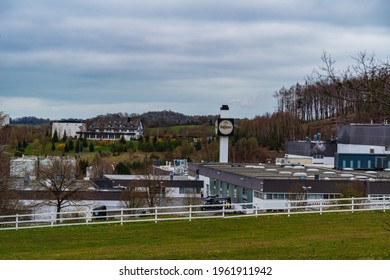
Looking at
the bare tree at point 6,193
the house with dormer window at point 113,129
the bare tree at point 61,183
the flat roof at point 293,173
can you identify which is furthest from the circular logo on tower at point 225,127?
the house with dormer window at point 113,129

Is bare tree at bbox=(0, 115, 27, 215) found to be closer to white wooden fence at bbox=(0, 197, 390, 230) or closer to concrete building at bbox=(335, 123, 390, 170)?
white wooden fence at bbox=(0, 197, 390, 230)

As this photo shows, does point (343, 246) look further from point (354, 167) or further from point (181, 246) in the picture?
point (354, 167)

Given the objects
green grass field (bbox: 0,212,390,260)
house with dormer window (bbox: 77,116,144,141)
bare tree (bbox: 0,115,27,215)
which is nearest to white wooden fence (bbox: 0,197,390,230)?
green grass field (bbox: 0,212,390,260)

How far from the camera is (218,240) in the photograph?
25.7 metres

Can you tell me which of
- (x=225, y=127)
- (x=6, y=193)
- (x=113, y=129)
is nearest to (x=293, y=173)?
(x=225, y=127)

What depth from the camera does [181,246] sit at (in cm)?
2378

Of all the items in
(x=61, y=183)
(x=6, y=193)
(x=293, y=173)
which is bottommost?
(x=6, y=193)

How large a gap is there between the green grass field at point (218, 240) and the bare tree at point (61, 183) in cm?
1811

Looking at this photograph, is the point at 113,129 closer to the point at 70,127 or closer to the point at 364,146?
the point at 70,127

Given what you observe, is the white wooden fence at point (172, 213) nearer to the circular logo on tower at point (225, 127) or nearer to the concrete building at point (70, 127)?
the circular logo on tower at point (225, 127)

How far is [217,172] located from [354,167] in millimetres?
17084

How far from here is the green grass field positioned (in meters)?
20.2

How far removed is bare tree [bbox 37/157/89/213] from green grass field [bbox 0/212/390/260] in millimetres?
18106

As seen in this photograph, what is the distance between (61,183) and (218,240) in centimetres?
2639
